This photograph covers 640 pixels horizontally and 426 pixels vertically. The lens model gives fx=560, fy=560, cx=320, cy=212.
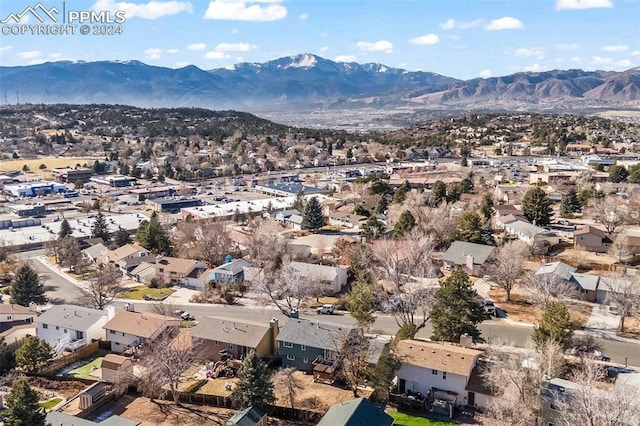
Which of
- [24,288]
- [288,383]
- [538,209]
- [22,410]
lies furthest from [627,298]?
[24,288]

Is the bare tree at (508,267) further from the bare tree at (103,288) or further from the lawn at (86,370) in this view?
the bare tree at (103,288)

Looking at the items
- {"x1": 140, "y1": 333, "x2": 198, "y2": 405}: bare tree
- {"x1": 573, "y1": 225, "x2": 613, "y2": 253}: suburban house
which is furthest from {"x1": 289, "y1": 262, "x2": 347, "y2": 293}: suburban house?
{"x1": 573, "y1": 225, "x2": 613, "y2": 253}: suburban house

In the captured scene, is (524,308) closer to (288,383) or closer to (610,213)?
(288,383)

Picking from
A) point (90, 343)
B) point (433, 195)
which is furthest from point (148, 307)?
point (433, 195)

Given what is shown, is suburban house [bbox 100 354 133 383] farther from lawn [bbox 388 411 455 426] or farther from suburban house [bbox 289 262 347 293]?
suburban house [bbox 289 262 347 293]

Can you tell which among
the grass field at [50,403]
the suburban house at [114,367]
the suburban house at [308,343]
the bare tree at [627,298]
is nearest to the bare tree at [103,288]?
the suburban house at [114,367]

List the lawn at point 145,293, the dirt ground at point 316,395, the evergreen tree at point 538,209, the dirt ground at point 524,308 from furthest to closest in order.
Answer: the evergreen tree at point 538,209
the lawn at point 145,293
the dirt ground at point 524,308
the dirt ground at point 316,395
